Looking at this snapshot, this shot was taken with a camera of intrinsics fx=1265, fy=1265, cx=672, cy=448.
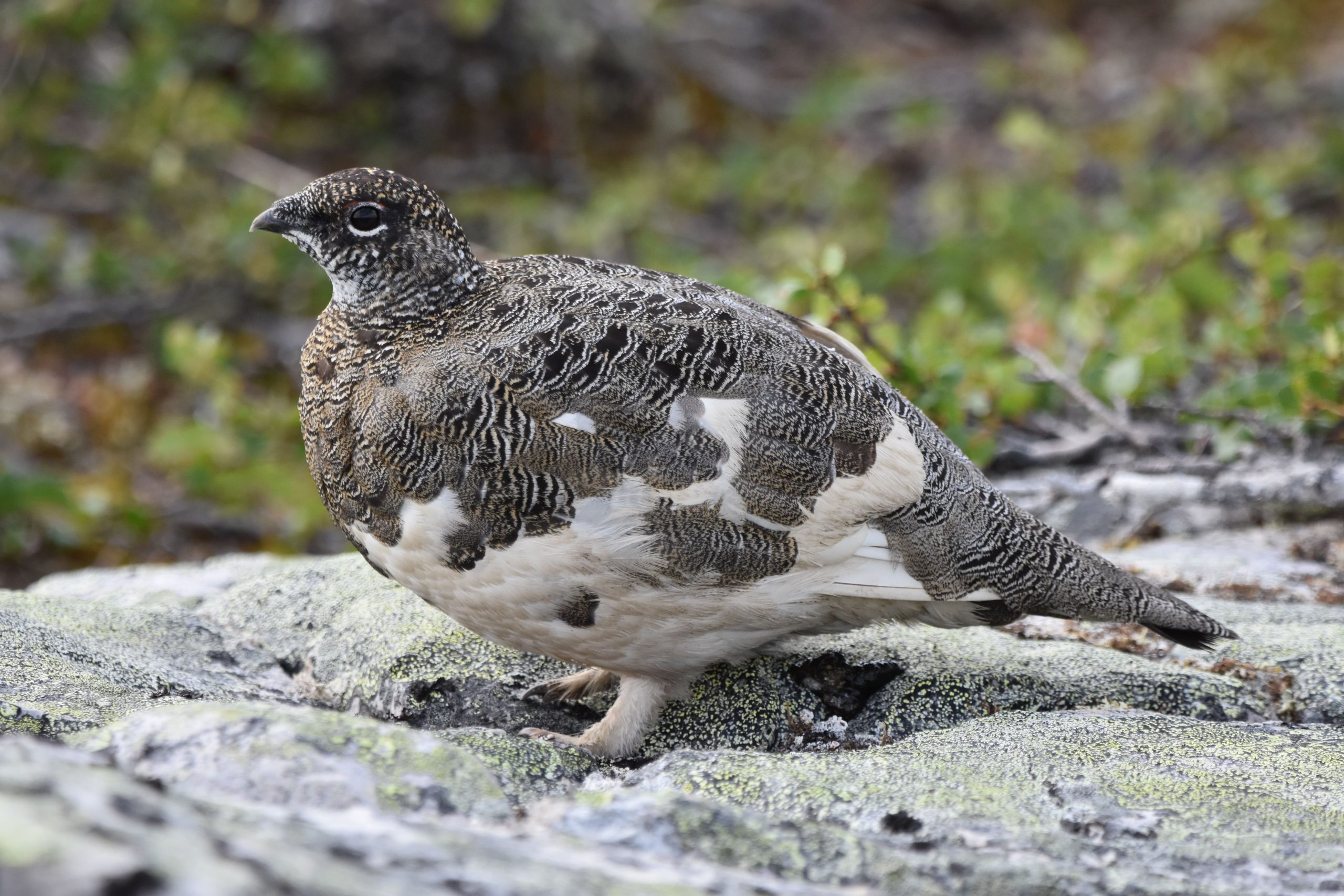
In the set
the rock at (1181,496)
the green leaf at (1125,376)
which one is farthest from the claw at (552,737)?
the green leaf at (1125,376)

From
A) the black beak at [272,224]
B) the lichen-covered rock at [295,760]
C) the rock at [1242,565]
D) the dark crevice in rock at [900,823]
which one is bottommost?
the lichen-covered rock at [295,760]

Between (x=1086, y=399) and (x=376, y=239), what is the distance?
258 centimetres

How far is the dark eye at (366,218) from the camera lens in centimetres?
278

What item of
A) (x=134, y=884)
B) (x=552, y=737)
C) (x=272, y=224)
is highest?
(x=272, y=224)

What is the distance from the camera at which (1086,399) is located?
4.30 m

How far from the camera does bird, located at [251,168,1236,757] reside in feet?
8.19

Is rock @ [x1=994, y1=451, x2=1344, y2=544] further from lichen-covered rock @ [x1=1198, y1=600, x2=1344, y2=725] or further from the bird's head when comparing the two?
the bird's head

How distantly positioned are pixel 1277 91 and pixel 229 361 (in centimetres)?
618

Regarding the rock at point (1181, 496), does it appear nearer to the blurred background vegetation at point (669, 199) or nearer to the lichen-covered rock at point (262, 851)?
the blurred background vegetation at point (669, 199)

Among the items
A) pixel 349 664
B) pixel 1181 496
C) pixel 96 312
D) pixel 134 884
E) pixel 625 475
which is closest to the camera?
pixel 134 884

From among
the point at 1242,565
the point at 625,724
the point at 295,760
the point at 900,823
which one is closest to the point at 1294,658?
the point at 1242,565

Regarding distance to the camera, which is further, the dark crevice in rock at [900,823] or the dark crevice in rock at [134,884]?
the dark crevice in rock at [900,823]

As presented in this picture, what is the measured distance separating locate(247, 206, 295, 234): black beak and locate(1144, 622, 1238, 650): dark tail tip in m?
2.11

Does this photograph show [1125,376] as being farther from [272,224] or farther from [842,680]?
[272,224]
